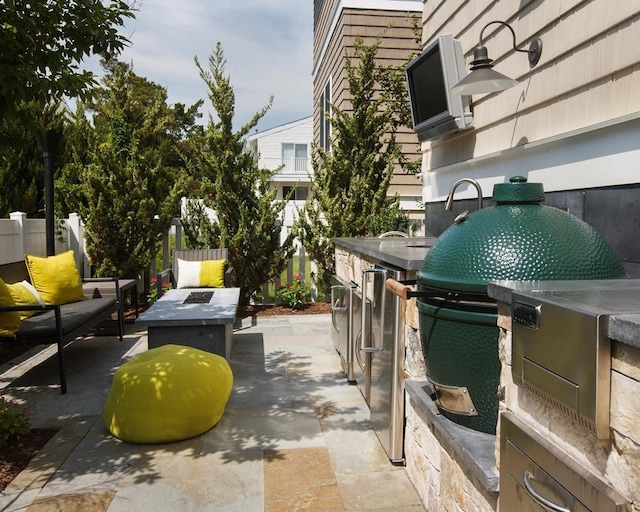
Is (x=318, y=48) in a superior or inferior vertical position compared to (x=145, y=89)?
inferior

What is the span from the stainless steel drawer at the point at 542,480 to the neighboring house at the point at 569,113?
1443mm

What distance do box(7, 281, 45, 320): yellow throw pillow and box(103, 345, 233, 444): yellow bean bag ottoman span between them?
1974mm

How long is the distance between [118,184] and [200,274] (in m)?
1.80

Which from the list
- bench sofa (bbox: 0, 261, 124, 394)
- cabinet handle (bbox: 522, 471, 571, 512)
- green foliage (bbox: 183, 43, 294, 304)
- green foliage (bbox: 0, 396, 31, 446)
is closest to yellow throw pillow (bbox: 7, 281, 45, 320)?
bench sofa (bbox: 0, 261, 124, 394)

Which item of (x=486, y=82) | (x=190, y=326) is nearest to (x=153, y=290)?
(x=190, y=326)

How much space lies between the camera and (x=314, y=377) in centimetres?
501

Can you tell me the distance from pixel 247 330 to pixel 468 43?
14.7ft

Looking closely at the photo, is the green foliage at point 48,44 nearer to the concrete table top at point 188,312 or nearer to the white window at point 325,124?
the concrete table top at point 188,312

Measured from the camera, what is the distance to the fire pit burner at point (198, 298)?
5.66 meters

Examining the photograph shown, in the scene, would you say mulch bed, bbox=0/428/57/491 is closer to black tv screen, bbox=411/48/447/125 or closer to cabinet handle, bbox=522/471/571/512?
cabinet handle, bbox=522/471/571/512

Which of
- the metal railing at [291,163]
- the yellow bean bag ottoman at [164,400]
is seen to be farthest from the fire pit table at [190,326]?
the metal railing at [291,163]

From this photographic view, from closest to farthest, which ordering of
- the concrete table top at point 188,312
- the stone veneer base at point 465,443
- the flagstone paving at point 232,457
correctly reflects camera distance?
the stone veneer base at point 465,443
the flagstone paving at point 232,457
the concrete table top at point 188,312

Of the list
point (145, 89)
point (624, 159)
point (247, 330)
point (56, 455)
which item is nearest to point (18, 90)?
point (56, 455)

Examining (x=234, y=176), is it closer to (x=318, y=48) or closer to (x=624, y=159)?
(x=624, y=159)
